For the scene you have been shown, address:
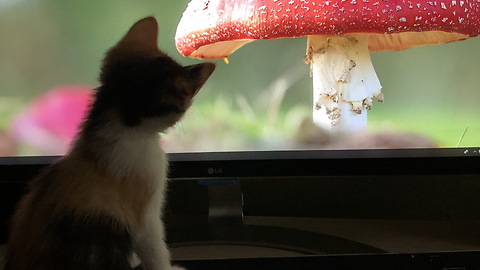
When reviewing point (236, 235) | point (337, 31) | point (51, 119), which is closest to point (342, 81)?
point (337, 31)

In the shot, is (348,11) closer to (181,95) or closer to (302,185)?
(181,95)

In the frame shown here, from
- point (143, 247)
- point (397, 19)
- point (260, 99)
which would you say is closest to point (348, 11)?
point (397, 19)

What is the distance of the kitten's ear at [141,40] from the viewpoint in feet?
1.59

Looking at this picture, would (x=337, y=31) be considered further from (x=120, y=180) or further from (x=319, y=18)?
(x=120, y=180)

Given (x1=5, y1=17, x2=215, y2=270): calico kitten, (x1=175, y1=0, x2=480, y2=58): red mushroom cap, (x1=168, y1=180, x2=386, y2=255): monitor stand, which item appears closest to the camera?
(x1=5, y1=17, x2=215, y2=270): calico kitten

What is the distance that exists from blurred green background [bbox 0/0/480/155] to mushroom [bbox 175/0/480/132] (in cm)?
2

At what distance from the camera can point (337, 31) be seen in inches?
23.5

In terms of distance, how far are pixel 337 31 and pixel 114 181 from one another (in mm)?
319

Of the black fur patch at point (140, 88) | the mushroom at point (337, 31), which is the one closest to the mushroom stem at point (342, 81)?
the mushroom at point (337, 31)

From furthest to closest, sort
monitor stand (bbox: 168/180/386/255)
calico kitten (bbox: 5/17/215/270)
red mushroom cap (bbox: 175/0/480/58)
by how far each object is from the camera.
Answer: monitor stand (bbox: 168/180/386/255), red mushroom cap (bbox: 175/0/480/58), calico kitten (bbox: 5/17/215/270)

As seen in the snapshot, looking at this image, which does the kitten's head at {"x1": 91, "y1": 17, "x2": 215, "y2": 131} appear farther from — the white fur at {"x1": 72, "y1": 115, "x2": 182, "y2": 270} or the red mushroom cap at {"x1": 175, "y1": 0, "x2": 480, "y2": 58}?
the red mushroom cap at {"x1": 175, "y1": 0, "x2": 480, "y2": 58}

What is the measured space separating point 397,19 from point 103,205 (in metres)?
0.40

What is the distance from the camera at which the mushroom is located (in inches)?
23.3

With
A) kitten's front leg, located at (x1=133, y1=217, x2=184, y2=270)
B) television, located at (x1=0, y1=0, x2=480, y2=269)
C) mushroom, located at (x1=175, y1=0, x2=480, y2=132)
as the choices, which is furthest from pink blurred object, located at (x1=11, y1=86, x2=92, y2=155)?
kitten's front leg, located at (x1=133, y1=217, x2=184, y2=270)
